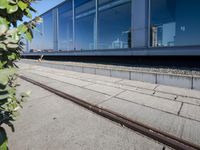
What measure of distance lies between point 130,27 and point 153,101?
248 inches

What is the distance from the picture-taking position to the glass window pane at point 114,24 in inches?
384

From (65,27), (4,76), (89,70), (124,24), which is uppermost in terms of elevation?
(65,27)

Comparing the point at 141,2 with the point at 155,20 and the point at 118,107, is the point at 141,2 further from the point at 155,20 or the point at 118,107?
the point at 118,107

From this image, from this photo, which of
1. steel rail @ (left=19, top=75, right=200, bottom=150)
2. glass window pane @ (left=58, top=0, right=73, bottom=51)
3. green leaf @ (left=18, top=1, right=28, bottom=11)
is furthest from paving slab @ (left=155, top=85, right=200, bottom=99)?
glass window pane @ (left=58, top=0, right=73, bottom=51)

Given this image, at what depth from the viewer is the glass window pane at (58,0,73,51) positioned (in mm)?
15352

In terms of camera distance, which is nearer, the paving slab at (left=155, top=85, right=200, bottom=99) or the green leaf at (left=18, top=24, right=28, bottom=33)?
the green leaf at (left=18, top=24, right=28, bottom=33)

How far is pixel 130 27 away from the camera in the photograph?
938 centimetres

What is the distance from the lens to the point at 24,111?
3.95 metres

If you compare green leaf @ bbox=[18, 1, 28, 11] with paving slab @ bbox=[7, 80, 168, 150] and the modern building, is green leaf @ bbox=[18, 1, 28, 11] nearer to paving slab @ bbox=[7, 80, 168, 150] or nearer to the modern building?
paving slab @ bbox=[7, 80, 168, 150]

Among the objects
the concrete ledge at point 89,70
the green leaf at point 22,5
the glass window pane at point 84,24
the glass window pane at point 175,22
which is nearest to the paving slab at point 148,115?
the green leaf at point 22,5

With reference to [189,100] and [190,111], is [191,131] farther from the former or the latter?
[189,100]

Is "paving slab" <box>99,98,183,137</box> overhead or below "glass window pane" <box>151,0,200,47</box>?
below

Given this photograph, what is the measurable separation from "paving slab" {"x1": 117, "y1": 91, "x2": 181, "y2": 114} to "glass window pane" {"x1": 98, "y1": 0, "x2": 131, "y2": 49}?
5160 millimetres

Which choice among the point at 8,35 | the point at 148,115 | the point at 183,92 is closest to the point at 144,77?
the point at 183,92
